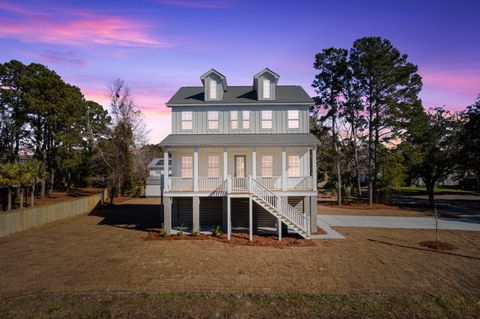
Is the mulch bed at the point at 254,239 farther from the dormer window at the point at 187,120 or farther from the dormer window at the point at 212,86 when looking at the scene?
the dormer window at the point at 212,86

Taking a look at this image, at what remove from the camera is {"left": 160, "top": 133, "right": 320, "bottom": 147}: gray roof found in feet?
58.5

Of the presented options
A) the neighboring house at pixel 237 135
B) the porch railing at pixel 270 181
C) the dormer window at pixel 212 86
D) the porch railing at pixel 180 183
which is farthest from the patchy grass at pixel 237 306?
the dormer window at pixel 212 86

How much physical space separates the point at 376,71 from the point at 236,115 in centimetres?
1825

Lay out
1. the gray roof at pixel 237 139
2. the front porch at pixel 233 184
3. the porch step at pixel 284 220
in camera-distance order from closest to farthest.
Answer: the porch step at pixel 284 220
the front porch at pixel 233 184
the gray roof at pixel 237 139

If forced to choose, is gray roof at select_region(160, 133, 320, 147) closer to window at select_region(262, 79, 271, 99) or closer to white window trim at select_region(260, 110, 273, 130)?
white window trim at select_region(260, 110, 273, 130)

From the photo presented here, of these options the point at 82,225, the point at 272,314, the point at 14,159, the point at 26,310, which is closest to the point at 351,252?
the point at 272,314

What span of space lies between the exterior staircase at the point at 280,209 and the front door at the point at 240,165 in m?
3.11

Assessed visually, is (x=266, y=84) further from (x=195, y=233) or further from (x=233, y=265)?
(x=233, y=265)

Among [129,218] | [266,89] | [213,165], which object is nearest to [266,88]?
[266,89]

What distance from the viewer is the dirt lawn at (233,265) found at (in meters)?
9.79

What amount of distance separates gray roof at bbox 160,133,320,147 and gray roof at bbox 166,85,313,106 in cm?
231

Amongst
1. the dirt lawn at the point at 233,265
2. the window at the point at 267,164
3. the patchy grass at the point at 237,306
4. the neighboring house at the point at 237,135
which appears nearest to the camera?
the patchy grass at the point at 237,306

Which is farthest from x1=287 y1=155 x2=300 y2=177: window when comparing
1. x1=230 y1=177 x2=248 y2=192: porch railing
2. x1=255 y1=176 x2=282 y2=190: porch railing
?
x1=230 y1=177 x2=248 y2=192: porch railing

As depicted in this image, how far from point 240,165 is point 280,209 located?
16.6ft
